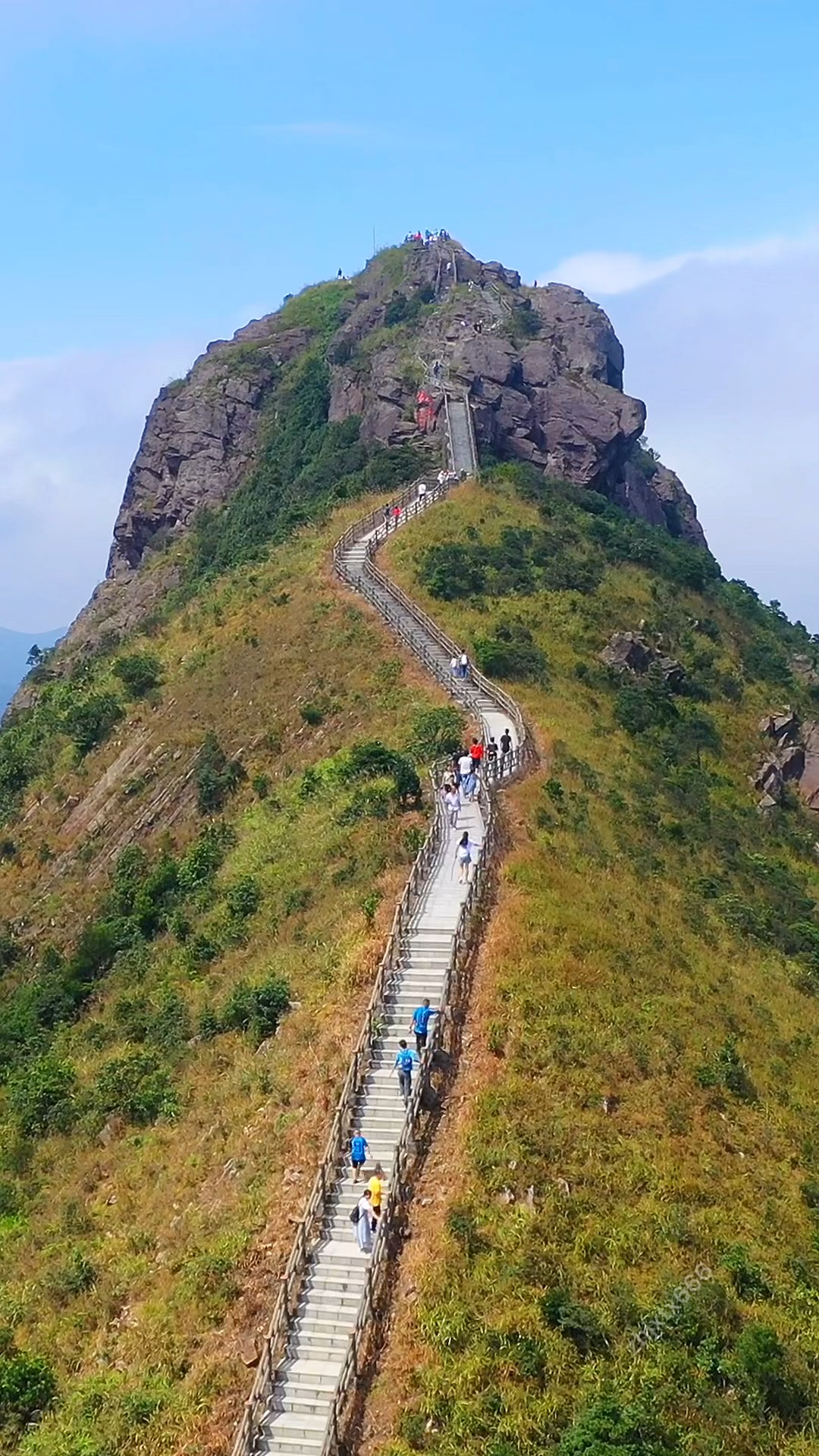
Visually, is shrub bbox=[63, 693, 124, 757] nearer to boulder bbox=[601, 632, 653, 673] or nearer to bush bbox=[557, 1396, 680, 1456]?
boulder bbox=[601, 632, 653, 673]

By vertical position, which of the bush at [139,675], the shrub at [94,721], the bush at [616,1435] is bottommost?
the bush at [616,1435]

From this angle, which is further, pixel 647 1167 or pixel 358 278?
pixel 358 278

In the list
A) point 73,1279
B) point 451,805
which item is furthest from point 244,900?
point 73,1279

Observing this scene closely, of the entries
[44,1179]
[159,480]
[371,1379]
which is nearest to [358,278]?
[159,480]

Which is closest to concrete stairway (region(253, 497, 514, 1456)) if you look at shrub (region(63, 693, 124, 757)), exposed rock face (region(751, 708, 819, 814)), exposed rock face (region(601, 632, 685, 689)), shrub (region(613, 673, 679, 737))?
shrub (region(613, 673, 679, 737))

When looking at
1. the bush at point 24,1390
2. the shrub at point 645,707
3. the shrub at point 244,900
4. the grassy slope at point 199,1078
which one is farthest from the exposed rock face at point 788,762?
the bush at point 24,1390

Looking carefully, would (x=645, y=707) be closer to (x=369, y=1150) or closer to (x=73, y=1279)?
(x=369, y=1150)

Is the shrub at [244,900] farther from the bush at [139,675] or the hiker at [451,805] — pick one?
the bush at [139,675]

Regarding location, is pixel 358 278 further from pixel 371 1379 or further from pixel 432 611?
pixel 371 1379
